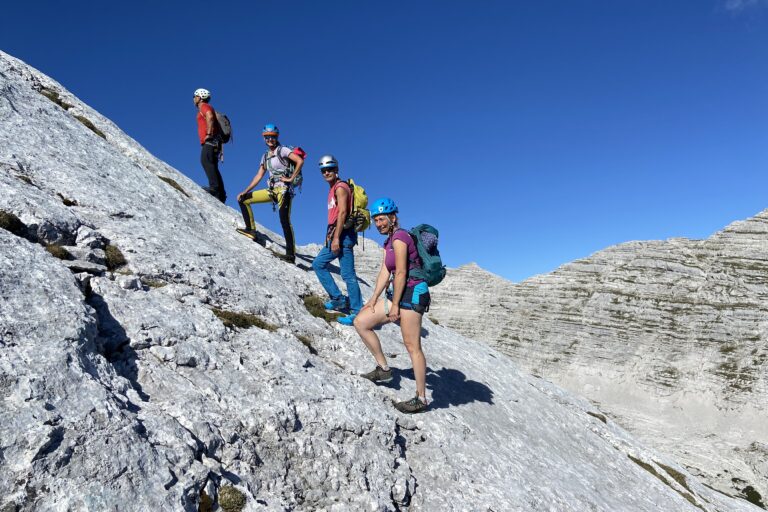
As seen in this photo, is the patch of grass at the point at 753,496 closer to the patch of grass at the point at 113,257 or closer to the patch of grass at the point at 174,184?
the patch of grass at the point at 174,184

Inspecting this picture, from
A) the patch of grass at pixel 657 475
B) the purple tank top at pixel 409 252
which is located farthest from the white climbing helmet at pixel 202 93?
the patch of grass at pixel 657 475

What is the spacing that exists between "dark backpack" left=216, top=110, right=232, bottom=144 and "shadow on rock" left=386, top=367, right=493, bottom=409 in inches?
498

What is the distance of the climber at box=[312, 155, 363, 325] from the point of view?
1370 cm

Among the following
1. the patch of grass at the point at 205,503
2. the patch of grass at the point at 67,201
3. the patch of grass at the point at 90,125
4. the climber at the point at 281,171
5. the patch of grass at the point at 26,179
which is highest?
the patch of grass at the point at 90,125

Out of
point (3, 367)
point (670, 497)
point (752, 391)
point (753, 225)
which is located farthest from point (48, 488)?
point (753, 225)

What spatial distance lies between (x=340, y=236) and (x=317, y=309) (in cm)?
252

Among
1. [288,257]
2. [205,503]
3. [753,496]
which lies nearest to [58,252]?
[205,503]

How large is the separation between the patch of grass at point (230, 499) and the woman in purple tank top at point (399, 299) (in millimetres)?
4604

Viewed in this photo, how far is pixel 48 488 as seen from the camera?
546cm

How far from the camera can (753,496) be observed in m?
37.5

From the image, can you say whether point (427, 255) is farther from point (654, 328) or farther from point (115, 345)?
point (654, 328)

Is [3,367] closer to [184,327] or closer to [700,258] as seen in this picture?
[184,327]

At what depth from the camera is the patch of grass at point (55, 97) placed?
62.7 ft

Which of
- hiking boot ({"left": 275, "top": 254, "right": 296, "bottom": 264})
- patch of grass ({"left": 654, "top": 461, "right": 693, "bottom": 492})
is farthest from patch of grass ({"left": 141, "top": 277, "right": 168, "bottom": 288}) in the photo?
patch of grass ({"left": 654, "top": 461, "right": 693, "bottom": 492})
